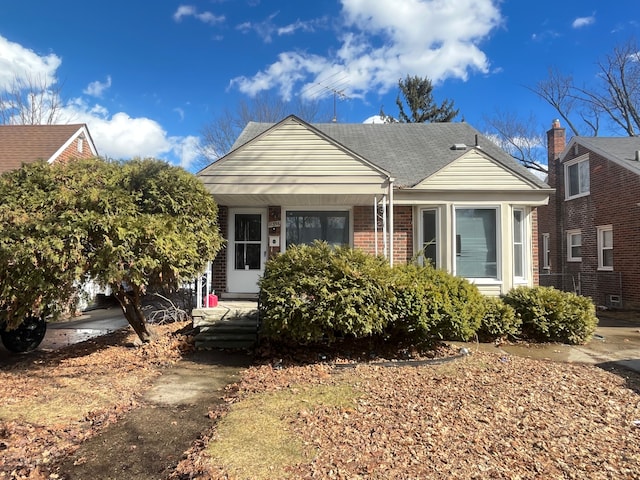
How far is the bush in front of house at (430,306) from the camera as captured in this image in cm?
598

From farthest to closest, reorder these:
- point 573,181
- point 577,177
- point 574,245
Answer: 1. point 573,181
2. point 574,245
3. point 577,177

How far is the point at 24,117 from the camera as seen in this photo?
24250mm

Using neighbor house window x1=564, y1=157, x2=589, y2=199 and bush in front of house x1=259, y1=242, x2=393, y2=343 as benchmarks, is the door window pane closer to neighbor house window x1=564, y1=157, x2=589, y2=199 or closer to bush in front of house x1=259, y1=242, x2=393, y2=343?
bush in front of house x1=259, y1=242, x2=393, y2=343

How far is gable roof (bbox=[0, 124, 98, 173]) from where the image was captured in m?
14.6

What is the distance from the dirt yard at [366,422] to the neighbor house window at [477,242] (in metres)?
3.28

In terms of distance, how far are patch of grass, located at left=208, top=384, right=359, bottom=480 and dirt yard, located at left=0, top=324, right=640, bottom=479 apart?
0.26 feet

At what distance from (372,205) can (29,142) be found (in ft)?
46.0

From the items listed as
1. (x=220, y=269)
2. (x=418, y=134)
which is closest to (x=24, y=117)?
(x=220, y=269)

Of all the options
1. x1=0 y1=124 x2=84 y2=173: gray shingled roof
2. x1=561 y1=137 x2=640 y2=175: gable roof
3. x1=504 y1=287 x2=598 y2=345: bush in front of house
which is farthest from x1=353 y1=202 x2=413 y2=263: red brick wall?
x1=0 y1=124 x2=84 y2=173: gray shingled roof

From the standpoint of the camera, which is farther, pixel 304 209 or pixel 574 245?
pixel 574 245

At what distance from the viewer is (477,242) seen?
9.20m

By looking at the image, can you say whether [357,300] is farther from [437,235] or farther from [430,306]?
[437,235]

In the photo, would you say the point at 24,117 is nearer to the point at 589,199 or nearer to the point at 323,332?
the point at 323,332

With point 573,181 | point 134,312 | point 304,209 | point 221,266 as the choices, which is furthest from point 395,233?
point 573,181
